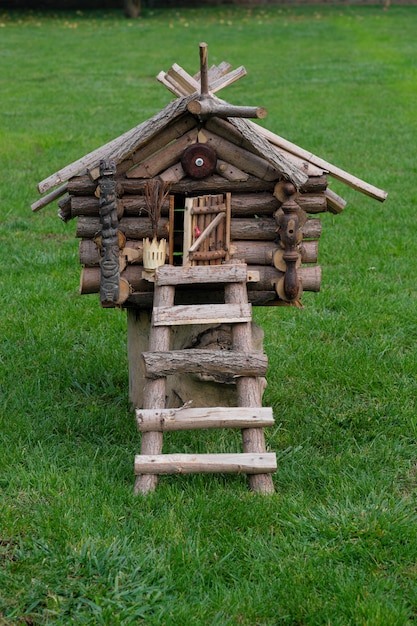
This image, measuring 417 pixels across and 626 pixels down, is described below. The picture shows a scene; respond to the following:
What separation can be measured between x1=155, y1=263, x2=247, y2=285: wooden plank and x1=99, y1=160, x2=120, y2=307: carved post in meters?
0.25

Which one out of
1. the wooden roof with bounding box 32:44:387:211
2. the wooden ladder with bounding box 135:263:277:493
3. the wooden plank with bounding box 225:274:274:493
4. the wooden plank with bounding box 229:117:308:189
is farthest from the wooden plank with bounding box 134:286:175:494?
the wooden plank with bounding box 229:117:308:189

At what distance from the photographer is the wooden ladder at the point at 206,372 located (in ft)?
14.4

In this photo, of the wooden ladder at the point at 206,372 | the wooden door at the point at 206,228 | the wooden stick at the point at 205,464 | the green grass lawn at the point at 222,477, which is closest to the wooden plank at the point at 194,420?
the wooden ladder at the point at 206,372

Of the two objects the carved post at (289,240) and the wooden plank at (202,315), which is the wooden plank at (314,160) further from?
the wooden plank at (202,315)

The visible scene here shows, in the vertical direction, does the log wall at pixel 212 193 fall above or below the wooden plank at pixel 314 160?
below

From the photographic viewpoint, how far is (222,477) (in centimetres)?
463

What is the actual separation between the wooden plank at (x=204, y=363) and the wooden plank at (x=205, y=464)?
1.50 ft

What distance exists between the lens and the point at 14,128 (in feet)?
47.0

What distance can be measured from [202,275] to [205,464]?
3.59ft

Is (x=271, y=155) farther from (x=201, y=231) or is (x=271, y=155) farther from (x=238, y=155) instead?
(x=201, y=231)

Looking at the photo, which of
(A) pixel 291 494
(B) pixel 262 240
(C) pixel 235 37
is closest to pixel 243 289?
(B) pixel 262 240

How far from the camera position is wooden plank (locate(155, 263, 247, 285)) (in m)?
4.81

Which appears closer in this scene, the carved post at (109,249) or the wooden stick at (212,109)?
the wooden stick at (212,109)

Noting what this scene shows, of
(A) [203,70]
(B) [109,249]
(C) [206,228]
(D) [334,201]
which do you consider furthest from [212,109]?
(D) [334,201]
